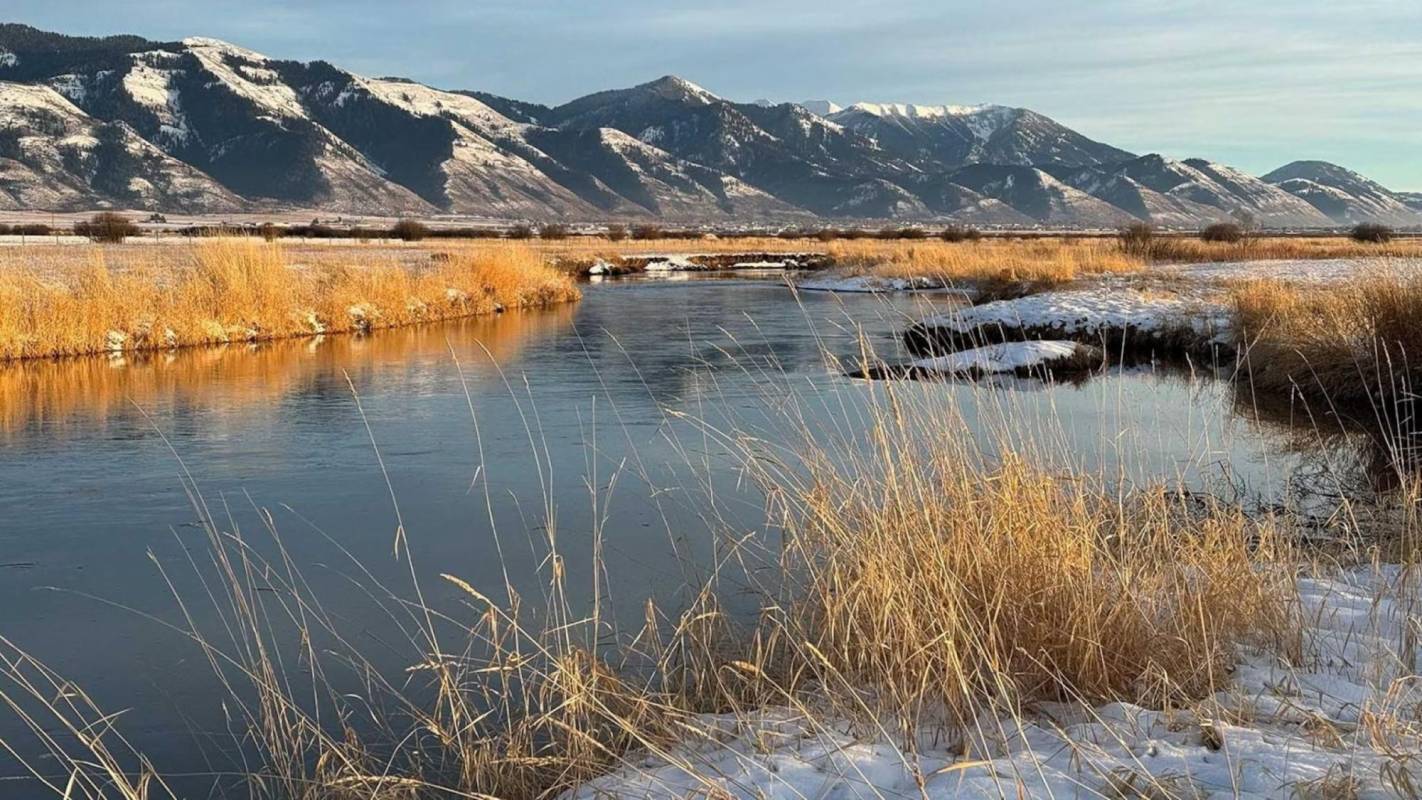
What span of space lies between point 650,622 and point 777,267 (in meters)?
43.6

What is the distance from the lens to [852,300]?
27.6m

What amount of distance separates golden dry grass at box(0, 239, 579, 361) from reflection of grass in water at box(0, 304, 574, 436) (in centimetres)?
45

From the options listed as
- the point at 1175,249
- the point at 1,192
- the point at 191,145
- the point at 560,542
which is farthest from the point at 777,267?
the point at 191,145

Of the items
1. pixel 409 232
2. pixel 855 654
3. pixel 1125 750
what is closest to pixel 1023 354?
pixel 855 654

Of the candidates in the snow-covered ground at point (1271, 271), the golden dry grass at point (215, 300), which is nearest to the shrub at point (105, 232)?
the golden dry grass at point (215, 300)

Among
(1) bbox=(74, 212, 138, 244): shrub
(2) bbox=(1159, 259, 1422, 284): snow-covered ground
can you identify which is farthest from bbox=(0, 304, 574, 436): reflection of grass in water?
(1) bbox=(74, 212, 138, 244): shrub

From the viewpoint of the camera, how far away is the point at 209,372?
1399 cm

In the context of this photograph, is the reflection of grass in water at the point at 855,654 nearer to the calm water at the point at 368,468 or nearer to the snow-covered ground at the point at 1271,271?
the calm water at the point at 368,468

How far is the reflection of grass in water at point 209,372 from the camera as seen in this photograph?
1130 centimetres

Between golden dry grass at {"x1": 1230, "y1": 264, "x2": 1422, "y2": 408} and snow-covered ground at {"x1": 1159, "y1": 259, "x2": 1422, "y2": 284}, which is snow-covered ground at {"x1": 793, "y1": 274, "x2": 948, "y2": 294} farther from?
golden dry grass at {"x1": 1230, "y1": 264, "x2": 1422, "y2": 408}

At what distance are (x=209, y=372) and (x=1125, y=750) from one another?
1311 centimetres

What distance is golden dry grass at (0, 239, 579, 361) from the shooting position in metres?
15.4

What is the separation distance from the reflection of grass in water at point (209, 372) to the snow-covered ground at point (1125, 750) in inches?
245

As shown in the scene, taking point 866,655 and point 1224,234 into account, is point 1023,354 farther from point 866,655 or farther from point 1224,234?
point 1224,234
